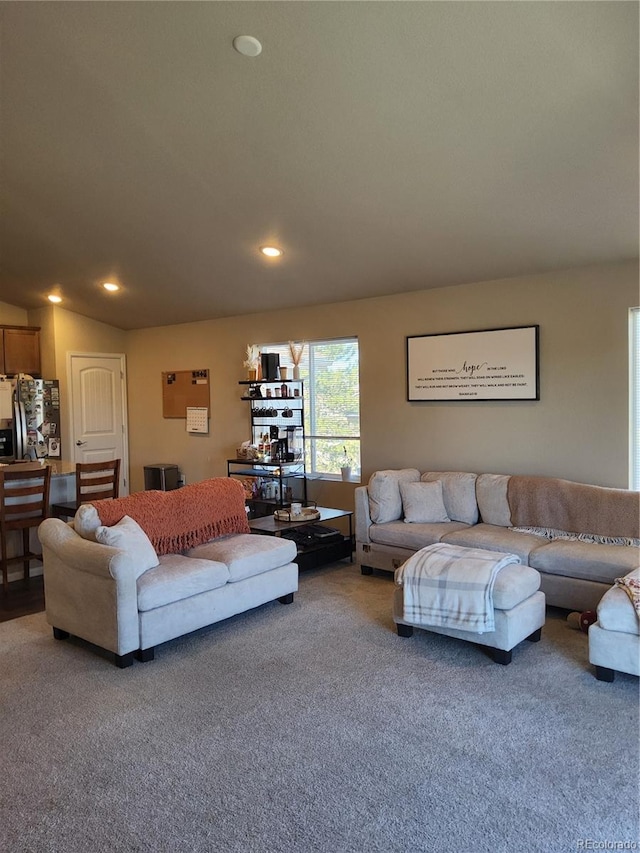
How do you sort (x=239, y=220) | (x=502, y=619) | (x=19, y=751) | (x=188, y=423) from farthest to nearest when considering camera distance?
(x=188, y=423) < (x=239, y=220) < (x=502, y=619) < (x=19, y=751)

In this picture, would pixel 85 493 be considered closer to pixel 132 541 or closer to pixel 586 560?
pixel 132 541

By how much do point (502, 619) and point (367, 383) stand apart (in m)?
3.05

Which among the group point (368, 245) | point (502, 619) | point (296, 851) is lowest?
point (296, 851)

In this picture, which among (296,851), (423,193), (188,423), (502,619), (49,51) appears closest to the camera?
(296,851)

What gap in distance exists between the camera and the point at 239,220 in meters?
4.51

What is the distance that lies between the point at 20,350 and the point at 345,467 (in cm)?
438

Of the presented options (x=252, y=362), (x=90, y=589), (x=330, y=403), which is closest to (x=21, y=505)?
(x=90, y=589)

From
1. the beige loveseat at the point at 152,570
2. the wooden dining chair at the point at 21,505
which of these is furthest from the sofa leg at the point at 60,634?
the wooden dining chair at the point at 21,505

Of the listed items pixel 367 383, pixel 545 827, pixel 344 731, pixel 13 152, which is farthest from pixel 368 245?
pixel 545 827

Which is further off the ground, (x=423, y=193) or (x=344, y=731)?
(x=423, y=193)

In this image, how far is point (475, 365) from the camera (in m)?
5.15

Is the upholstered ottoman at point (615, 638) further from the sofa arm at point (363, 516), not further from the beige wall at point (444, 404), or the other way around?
the sofa arm at point (363, 516)

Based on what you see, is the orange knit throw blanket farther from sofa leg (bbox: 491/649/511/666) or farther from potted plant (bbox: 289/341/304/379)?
sofa leg (bbox: 491/649/511/666)

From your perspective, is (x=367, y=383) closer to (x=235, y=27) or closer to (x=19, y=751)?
(x=235, y=27)
